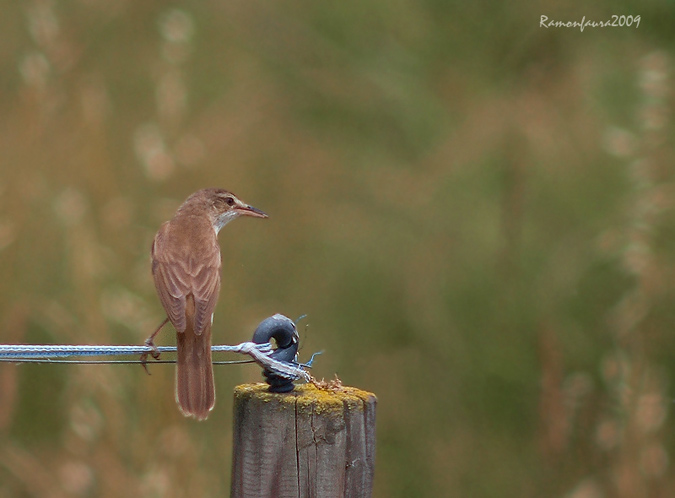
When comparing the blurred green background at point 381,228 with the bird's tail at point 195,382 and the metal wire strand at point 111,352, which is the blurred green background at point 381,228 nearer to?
the bird's tail at point 195,382

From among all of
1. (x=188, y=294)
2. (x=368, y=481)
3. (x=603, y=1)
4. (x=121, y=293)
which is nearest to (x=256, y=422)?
(x=368, y=481)

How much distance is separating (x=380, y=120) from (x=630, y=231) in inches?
96.1

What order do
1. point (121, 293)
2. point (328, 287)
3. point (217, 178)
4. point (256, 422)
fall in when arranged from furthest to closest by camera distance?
point (217, 178), point (328, 287), point (121, 293), point (256, 422)

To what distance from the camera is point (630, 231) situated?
20.8ft

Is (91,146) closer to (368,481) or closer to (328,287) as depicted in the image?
(328,287)

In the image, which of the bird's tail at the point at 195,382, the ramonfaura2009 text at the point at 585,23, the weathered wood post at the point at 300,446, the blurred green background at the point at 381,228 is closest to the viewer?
the weathered wood post at the point at 300,446

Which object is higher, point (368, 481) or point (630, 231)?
point (630, 231)

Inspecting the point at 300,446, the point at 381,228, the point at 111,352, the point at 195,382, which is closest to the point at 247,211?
the point at 381,228

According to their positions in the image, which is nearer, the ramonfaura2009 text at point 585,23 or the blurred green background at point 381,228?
the blurred green background at point 381,228

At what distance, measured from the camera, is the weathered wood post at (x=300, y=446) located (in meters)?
3.13

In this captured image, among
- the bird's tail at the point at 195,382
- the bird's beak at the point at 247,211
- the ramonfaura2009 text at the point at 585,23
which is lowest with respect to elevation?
the bird's tail at the point at 195,382

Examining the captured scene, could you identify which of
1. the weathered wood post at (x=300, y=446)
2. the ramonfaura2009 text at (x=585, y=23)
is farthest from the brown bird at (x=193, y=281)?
the ramonfaura2009 text at (x=585, y=23)

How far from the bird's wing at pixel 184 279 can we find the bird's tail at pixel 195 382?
0.13m

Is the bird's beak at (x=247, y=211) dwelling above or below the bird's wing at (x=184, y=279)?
above
